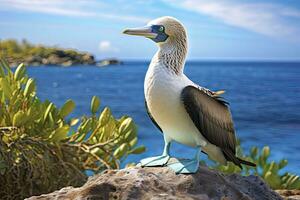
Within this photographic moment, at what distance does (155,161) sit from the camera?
2.01m

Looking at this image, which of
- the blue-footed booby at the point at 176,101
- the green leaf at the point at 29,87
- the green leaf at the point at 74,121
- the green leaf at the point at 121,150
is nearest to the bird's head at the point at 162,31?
the blue-footed booby at the point at 176,101

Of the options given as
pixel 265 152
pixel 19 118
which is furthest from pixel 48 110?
pixel 265 152

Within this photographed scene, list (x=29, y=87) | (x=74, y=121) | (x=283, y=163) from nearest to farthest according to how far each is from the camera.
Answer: (x=29, y=87)
(x=74, y=121)
(x=283, y=163)

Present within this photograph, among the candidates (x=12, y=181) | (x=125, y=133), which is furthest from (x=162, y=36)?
(x=12, y=181)

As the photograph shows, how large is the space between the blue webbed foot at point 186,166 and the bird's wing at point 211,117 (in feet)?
0.42

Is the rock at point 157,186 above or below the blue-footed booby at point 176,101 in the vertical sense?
below

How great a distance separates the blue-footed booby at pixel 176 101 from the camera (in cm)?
194

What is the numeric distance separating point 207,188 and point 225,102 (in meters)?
0.40

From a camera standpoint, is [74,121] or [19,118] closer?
[19,118]

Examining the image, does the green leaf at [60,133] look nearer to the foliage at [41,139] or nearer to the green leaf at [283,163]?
the foliage at [41,139]

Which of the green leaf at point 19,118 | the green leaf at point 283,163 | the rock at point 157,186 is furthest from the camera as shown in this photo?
the green leaf at point 283,163

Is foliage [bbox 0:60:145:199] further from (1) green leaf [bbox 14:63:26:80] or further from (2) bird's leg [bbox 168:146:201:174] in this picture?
(2) bird's leg [bbox 168:146:201:174]

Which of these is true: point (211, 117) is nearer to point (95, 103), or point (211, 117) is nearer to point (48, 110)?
point (95, 103)

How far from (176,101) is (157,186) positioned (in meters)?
0.33
